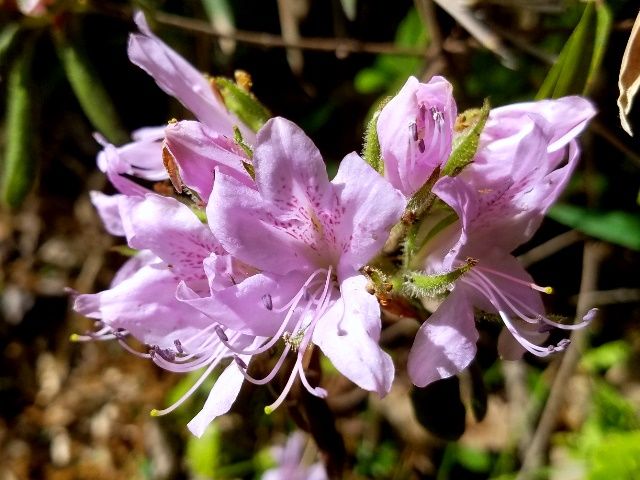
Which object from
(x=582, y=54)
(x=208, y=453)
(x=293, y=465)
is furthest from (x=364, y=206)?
(x=208, y=453)

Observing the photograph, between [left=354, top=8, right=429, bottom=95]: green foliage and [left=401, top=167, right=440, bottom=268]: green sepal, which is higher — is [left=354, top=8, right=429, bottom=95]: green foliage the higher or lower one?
the lower one

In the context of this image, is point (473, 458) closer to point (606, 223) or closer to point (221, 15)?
point (606, 223)

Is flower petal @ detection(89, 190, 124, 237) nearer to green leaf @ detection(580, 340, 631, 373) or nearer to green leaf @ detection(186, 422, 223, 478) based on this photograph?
green leaf @ detection(186, 422, 223, 478)

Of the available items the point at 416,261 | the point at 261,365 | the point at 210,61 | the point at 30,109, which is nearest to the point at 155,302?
the point at 261,365

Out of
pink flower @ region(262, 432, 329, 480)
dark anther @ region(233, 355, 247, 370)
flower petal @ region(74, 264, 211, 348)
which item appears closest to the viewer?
dark anther @ region(233, 355, 247, 370)

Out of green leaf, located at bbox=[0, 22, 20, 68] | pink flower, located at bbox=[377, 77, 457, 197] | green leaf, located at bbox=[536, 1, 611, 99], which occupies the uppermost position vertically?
green leaf, located at bbox=[0, 22, 20, 68]

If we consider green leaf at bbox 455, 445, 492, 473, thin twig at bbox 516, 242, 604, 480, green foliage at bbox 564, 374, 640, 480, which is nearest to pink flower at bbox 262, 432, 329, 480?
green leaf at bbox 455, 445, 492, 473

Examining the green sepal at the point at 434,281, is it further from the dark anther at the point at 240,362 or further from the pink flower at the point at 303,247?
the dark anther at the point at 240,362
